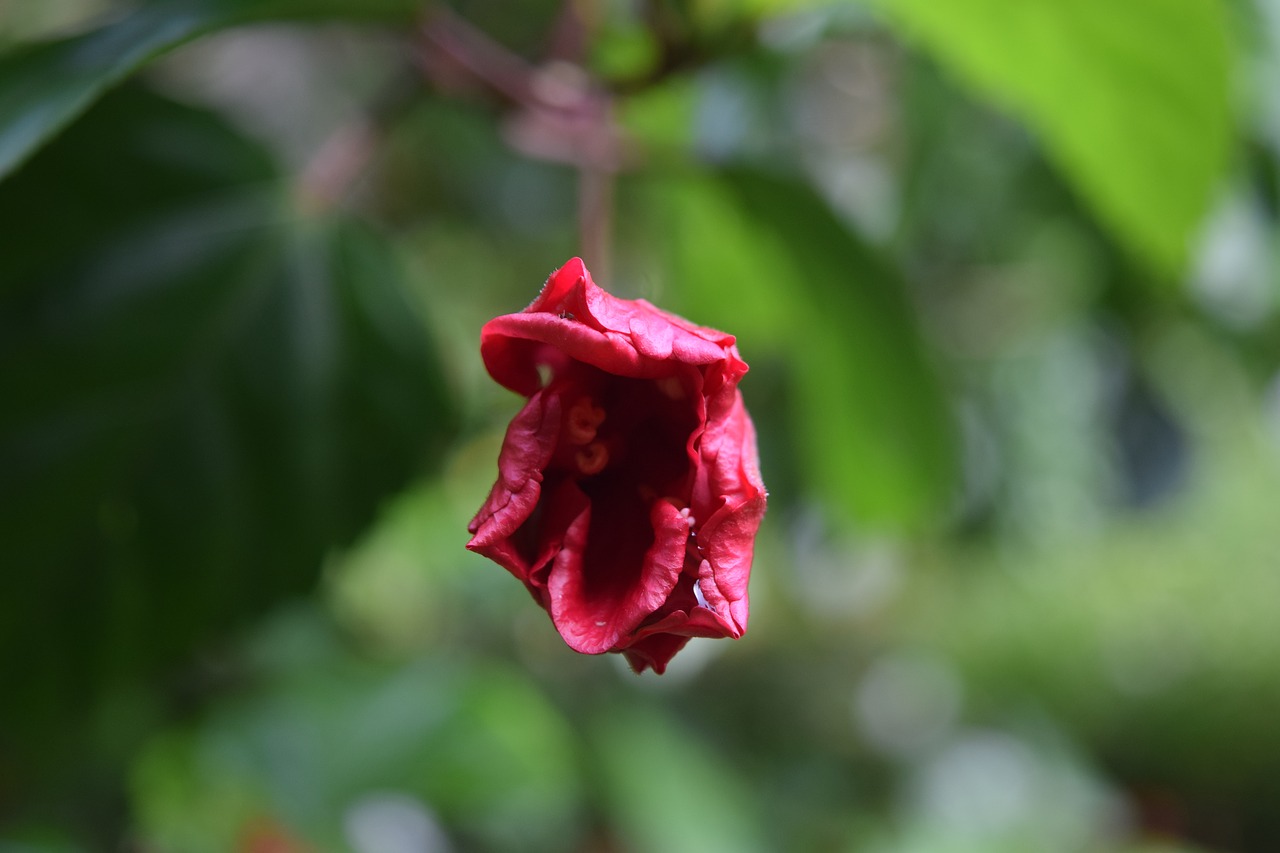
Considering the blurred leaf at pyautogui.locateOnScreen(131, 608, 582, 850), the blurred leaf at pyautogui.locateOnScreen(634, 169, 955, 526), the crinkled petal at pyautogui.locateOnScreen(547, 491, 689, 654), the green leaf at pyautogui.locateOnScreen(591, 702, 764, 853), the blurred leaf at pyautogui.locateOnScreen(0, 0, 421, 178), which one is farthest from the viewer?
the green leaf at pyautogui.locateOnScreen(591, 702, 764, 853)

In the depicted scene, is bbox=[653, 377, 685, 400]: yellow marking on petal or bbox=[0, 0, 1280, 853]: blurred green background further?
bbox=[0, 0, 1280, 853]: blurred green background

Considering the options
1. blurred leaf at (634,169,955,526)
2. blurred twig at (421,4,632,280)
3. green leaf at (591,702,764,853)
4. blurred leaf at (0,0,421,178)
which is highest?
blurred leaf at (0,0,421,178)

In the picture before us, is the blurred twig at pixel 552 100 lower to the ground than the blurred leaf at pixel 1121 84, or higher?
lower

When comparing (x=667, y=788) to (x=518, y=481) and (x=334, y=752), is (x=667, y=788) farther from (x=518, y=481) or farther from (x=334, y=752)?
(x=518, y=481)

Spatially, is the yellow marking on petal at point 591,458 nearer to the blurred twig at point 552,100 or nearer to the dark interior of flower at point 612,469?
the dark interior of flower at point 612,469

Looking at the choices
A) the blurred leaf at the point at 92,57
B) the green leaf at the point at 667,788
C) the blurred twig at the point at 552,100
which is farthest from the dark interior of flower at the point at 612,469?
the green leaf at the point at 667,788

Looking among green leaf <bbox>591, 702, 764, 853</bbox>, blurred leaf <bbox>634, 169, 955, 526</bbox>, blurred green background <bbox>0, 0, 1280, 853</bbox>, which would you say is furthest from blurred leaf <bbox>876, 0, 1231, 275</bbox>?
green leaf <bbox>591, 702, 764, 853</bbox>

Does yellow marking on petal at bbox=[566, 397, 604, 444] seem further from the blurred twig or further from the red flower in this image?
the blurred twig

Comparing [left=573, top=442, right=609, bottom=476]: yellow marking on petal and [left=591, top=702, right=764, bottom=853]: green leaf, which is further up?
[left=573, top=442, right=609, bottom=476]: yellow marking on petal
